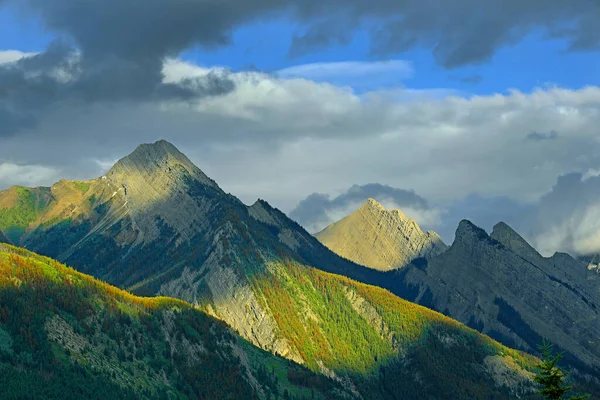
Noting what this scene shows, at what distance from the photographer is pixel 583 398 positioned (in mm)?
164000

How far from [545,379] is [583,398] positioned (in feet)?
25.4

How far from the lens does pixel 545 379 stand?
162m
